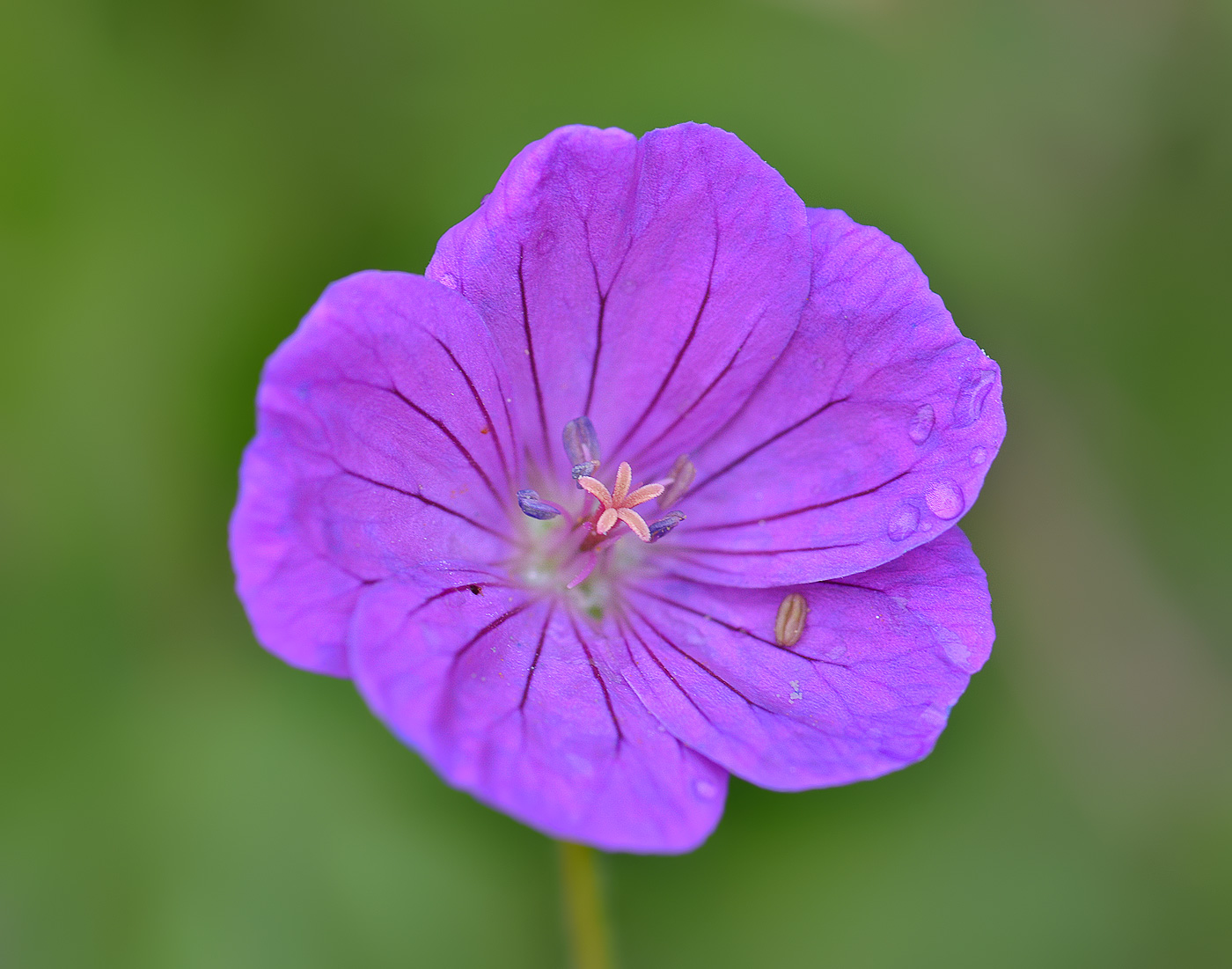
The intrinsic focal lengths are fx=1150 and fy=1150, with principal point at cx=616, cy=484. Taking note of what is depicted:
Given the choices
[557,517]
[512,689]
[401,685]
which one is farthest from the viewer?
[557,517]

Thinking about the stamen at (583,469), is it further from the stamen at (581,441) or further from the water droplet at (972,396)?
the water droplet at (972,396)

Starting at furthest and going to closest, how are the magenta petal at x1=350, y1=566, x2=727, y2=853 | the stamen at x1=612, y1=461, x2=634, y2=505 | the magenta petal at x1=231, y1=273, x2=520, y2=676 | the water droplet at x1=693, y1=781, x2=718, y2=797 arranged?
1. the stamen at x1=612, y1=461, x2=634, y2=505
2. the water droplet at x1=693, y1=781, x2=718, y2=797
3. the magenta petal at x1=231, y1=273, x2=520, y2=676
4. the magenta petal at x1=350, y1=566, x2=727, y2=853

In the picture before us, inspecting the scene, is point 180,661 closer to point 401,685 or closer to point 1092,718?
point 401,685

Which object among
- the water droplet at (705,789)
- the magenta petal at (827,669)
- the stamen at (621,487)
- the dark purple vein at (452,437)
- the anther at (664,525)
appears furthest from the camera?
the anther at (664,525)

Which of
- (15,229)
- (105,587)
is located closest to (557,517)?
(105,587)

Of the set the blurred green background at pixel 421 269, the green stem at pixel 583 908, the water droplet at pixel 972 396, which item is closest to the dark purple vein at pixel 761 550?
the water droplet at pixel 972 396

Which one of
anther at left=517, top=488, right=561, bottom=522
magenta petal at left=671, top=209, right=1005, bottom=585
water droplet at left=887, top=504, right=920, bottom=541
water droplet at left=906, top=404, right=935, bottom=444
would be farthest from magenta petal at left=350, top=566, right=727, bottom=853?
water droplet at left=906, top=404, right=935, bottom=444

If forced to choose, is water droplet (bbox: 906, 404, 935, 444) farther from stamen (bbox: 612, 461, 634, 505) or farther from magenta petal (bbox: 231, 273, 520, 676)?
magenta petal (bbox: 231, 273, 520, 676)
